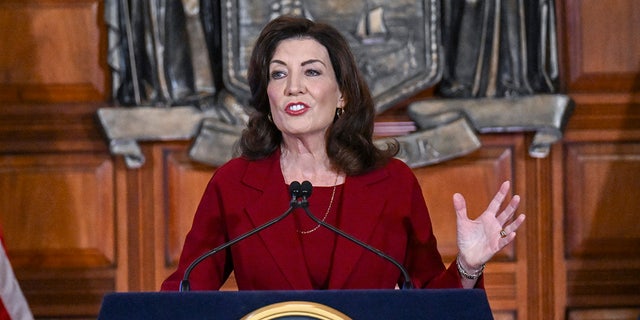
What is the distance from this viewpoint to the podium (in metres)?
1.70

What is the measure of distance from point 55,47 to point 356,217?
2303mm

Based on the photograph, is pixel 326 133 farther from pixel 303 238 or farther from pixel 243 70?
pixel 243 70

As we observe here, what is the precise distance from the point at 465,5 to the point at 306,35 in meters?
1.78

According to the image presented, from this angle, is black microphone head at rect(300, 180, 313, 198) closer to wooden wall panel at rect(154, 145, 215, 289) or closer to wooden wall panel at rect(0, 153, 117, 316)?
wooden wall panel at rect(154, 145, 215, 289)

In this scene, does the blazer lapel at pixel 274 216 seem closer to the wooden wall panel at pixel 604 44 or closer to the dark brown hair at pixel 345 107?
the dark brown hair at pixel 345 107

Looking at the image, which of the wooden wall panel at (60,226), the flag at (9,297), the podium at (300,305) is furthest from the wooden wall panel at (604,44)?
the podium at (300,305)

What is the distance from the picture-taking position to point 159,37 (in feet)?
14.1

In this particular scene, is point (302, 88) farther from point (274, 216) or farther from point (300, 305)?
point (300, 305)

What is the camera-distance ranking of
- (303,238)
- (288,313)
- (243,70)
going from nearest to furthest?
(288,313), (303,238), (243,70)

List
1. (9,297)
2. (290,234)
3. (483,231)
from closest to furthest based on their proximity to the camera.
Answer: (483,231) → (290,234) → (9,297)

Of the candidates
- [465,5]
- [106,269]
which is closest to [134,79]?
[106,269]

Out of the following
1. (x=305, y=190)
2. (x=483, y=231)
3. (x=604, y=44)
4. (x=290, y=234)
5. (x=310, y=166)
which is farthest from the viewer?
(x=604, y=44)

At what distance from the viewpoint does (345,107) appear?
271 centimetres

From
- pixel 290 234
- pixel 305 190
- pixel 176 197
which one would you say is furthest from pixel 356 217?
pixel 176 197
